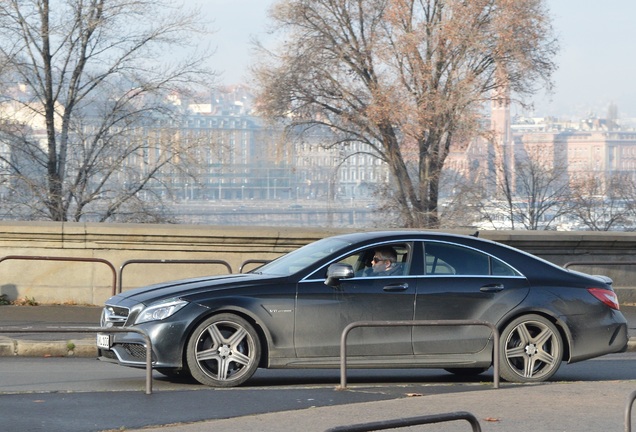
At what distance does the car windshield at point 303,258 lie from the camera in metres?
9.62

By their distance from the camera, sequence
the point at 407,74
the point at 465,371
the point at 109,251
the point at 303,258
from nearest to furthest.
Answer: the point at 303,258 < the point at 465,371 < the point at 109,251 < the point at 407,74

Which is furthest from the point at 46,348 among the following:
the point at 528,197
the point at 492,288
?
the point at 528,197

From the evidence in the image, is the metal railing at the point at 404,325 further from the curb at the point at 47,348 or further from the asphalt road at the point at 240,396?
the curb at the point at 47,348

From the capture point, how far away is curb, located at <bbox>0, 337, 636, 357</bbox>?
11.5m

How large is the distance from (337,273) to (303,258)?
673 mm

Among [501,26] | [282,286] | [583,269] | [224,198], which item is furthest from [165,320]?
[224,198]

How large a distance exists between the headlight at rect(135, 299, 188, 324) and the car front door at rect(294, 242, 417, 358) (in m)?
1.01

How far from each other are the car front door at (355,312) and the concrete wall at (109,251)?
666 centimetres

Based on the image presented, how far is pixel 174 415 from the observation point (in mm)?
7645

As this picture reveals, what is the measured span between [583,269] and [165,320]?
10.3 m

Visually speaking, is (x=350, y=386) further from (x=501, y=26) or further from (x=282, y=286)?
(x=501, y=26)

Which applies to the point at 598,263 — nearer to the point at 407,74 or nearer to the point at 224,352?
the point at 224,352

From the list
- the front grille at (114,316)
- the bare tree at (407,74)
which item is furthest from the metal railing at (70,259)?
the bare tree at (407,74)

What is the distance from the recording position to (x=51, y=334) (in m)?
12.4
